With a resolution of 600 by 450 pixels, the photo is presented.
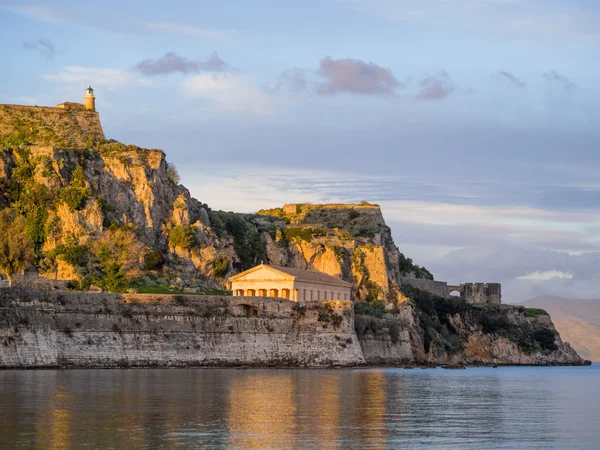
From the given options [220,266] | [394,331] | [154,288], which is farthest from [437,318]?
[154,288]

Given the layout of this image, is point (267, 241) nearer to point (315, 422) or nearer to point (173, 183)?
point (173, 183)

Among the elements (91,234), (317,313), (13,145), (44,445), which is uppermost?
(13,145)

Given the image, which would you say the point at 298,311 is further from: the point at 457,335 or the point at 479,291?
the point at 479,291

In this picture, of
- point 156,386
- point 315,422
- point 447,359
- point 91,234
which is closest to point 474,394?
point 156,386

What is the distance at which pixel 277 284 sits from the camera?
92.4 metres

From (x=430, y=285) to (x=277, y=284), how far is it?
3897cm

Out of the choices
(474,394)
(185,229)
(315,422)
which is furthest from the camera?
(185,229)

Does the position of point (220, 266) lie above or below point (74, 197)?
below

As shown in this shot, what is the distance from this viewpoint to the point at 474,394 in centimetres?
5878

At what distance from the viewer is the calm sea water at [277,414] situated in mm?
34531

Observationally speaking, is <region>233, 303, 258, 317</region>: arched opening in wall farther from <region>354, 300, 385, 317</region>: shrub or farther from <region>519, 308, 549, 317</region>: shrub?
<region>519, 308, 549, 317</region>: shrub

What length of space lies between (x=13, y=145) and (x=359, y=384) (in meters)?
45.0

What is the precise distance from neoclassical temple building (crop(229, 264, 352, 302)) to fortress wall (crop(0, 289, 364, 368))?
5.70m

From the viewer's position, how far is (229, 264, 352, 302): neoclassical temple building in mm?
91875
